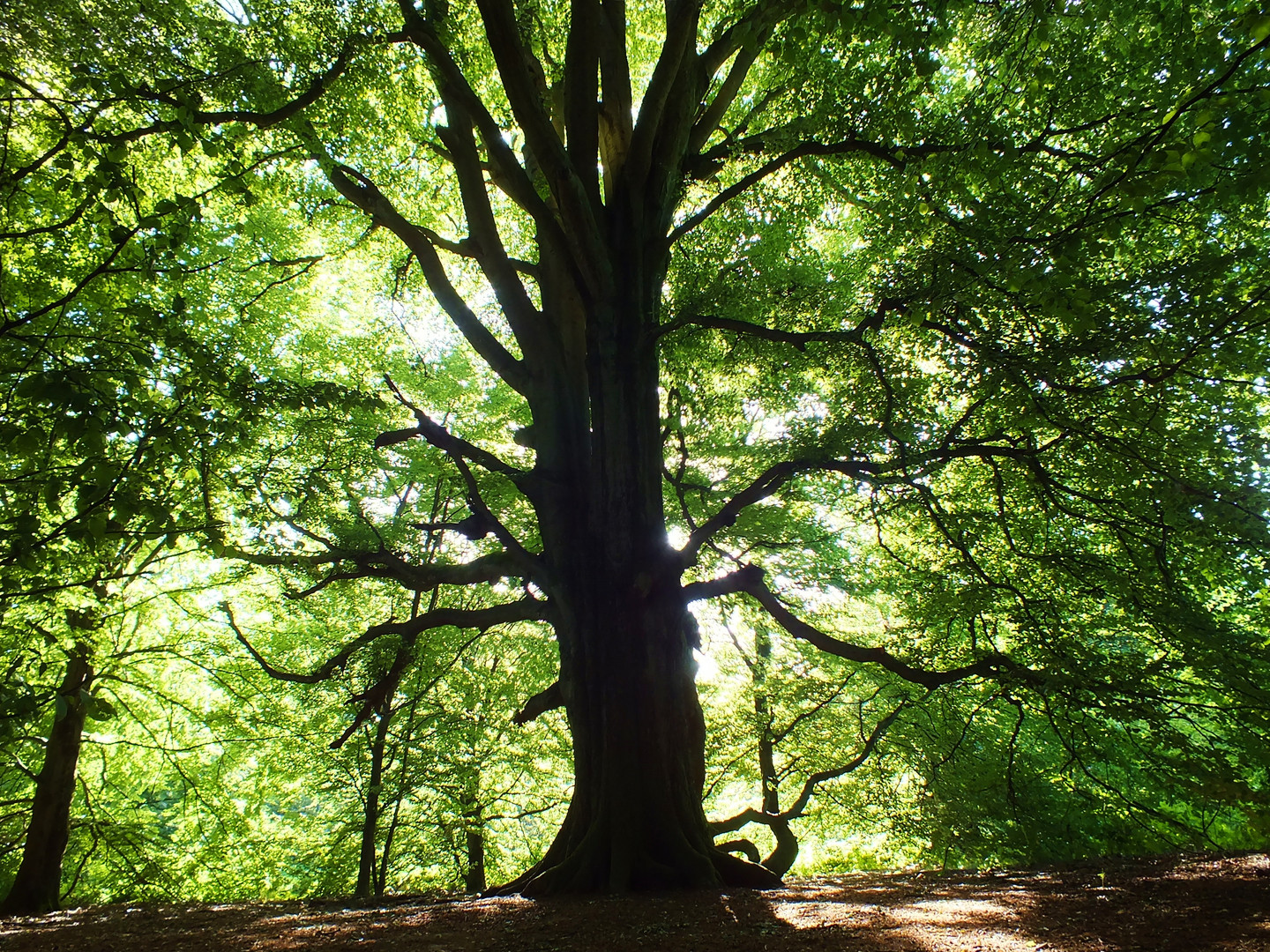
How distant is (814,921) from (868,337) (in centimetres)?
609

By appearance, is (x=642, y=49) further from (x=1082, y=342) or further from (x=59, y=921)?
(x=59, y=921)

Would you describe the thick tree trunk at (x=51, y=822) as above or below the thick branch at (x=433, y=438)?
below

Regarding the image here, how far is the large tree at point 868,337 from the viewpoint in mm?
5125

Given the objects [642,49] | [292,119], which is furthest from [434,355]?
[292,119]

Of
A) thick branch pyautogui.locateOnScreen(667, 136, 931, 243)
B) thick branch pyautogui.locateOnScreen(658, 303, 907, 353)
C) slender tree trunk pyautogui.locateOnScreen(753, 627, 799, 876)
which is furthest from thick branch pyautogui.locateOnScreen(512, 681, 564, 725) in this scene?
slender tree trunk pyautogui.locateOnScreen(753, 627, 799, 876)

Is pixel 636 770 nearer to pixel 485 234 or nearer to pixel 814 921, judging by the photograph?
pixel 814 921

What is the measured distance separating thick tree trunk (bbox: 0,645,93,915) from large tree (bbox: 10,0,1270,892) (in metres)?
6.33

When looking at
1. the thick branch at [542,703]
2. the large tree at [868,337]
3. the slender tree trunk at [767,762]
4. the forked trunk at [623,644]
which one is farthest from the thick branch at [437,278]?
the slender tree trunk at [767,762]

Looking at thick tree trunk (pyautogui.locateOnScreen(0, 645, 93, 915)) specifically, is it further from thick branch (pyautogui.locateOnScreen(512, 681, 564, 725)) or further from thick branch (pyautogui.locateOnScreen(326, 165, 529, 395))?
thick branch (pyautogui.locateOnScreen(326, 165, 529, 395))

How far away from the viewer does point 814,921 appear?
138 inches

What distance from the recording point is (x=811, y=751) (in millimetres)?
12039

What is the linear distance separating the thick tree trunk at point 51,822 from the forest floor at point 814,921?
14.9 feet

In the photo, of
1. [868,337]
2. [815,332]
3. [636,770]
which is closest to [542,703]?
[636,770]

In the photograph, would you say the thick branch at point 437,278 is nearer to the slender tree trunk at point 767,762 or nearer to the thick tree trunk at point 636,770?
the thick tree trunk at point 636,770
